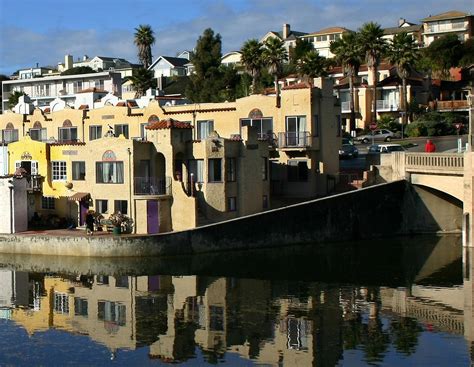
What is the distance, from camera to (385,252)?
57.0 meters

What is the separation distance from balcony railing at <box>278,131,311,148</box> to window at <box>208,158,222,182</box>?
8182mm

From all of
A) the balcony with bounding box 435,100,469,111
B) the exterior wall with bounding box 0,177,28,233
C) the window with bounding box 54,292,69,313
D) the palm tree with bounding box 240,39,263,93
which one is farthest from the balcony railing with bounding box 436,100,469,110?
the window with bounding box 54,292,69,313

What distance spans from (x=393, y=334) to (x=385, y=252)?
67.7ft

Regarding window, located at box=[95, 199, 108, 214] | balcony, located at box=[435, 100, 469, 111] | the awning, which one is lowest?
window, located at box=[95, 199, 108, 214]

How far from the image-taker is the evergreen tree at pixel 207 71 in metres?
108

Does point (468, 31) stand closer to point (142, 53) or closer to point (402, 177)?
point (142, 53)

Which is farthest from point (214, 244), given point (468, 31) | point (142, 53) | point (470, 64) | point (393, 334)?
point (468, 31)

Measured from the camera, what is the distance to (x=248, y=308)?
Result: 136 feet

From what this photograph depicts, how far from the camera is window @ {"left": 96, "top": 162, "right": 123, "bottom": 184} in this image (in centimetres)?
5925

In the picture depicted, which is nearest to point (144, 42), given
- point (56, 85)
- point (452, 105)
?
point (56, 85)

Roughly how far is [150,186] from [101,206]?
4525mm

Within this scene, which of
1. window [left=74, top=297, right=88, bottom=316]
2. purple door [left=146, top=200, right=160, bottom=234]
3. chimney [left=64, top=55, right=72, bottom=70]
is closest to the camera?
window [left=74, top=297, right=88, bottom=316]

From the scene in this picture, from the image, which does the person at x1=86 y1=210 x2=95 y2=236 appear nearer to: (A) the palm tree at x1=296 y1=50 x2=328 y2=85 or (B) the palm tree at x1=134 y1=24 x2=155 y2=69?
(A) the palm tree at x1=296 y1=50 x2=328 y2=85

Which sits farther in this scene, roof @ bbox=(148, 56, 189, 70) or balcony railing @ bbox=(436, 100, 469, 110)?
roof @ bbox=(148, 56, 189, 70)
